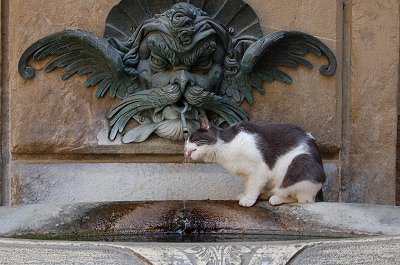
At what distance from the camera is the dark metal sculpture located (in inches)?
113

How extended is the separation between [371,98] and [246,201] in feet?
2.32

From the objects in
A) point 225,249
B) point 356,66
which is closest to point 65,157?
point 356,66

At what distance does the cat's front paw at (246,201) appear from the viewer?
2.58 metres

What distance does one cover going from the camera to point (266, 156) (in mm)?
2602

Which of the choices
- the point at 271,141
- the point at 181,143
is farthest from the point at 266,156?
the point at 181,143

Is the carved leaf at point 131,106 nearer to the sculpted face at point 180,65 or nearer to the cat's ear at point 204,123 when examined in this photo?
the sculpted face at point 180,65

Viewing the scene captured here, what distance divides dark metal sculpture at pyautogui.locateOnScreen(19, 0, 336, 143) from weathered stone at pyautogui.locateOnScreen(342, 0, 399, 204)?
130 mm

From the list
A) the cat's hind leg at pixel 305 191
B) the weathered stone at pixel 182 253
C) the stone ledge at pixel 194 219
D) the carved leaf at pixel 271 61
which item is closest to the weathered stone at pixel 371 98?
the carved leaf at pixel 271 61

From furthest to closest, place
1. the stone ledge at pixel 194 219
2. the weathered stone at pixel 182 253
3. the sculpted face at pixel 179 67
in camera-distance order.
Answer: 1. the sculpted face at pixel 179 67
2. the stone ledge at pixel 194 219
3. the weathered stone at pixel 182 253

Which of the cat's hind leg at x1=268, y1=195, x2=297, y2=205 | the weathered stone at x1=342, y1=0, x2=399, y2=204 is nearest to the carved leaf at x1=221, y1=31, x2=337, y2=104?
the weathered stone at x1=342, y1=0, x2=399, y2=204

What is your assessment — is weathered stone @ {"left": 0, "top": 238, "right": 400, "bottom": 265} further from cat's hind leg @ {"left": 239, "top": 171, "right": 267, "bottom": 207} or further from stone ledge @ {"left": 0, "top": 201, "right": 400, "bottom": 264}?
cat's hind leg @ {"left": 239, "top": 171, "right": 267, "bottom": 207}

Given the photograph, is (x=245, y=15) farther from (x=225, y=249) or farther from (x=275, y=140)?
(x=225, y=249)

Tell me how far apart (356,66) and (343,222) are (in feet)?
2.85

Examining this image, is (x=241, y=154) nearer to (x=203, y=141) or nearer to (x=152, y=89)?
(x=203, y=141)
